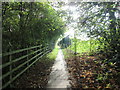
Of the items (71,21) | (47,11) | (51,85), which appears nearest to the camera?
(51,85)

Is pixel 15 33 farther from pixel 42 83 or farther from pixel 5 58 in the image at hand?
pixel 42 83

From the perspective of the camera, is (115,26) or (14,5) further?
(115,26)

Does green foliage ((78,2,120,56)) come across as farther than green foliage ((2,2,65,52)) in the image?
Yes

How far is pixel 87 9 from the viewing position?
24.5 feet

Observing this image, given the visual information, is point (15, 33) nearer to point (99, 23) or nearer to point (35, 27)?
point (35, 27)

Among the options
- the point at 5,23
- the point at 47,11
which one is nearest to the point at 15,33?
the point at 5,23

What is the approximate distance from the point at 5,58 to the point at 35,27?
116 inches

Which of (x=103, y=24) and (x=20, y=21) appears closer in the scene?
(x=20, y=21)

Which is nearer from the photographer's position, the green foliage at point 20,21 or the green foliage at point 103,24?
the green foliage at point 20,21

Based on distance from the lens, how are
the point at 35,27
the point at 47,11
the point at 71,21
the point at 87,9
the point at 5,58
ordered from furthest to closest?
the point at 71,21
the point at 87,9
the point at 47,11
the point at 35,27
the point at 5,58

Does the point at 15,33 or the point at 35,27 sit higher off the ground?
the point at 35,27

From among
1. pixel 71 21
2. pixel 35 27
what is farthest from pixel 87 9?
pixel 35 27

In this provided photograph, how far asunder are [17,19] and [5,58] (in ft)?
8.53

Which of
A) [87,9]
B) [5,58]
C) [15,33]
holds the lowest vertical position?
[5,58]
